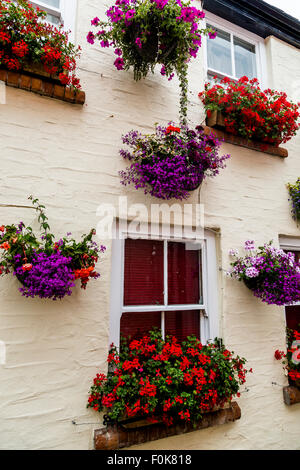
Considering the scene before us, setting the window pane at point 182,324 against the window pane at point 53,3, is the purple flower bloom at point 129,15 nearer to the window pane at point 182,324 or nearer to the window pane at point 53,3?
the window pane at point 53,3

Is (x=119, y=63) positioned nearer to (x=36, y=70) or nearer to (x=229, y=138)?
(x=36, y=70)

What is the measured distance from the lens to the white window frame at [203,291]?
2326 mm

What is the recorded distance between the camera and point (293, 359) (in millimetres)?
2916

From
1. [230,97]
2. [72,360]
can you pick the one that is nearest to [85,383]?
[72,360]

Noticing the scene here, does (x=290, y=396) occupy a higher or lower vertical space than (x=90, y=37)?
lower

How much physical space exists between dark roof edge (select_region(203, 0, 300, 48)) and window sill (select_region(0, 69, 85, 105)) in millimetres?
2388

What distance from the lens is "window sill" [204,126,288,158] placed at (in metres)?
3.04

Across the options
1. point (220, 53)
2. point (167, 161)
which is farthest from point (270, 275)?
point (220, 53)

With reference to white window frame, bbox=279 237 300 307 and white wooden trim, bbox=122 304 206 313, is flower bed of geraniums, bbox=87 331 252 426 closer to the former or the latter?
white wooden trim, bbox=122 304 206 313

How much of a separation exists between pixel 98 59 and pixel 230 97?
144cm

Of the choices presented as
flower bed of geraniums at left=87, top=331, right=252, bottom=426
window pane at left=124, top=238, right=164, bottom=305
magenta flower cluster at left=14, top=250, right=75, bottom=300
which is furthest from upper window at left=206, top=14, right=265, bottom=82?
flower bed of geraniums at left=87, top=331, right=252, bottom=426

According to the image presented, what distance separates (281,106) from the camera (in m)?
3.17

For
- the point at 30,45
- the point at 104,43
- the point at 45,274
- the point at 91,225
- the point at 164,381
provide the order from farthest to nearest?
the point at 104,43 < the point at 91,225 < the point at 30,45 < the point at 164,381 < the point at 45,274

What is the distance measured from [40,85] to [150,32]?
1.07 metres
